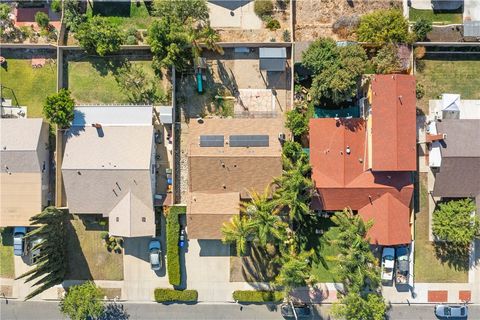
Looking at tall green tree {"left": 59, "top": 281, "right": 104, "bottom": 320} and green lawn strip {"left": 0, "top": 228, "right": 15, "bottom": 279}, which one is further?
green lawn strip {"left": 0, "top": 228, "right": 15, "bottom": 279}

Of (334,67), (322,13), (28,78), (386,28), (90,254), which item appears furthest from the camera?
(322,13)

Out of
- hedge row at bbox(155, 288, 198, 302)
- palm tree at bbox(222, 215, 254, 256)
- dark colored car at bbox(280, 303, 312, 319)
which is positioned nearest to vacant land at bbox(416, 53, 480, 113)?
palm tree at bbox(222, 215, 254, 256)

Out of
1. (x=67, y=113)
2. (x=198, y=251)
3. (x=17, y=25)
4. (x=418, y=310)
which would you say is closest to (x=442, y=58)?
(x=418, y=310)

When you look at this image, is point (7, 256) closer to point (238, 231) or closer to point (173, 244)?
point (173, 244)

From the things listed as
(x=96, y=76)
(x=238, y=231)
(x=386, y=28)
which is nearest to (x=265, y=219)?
(x=238, y=231)

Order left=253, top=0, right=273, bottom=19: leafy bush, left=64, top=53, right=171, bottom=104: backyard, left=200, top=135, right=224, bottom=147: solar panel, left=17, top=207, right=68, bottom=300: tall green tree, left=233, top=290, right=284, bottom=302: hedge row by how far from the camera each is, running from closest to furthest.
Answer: left=17, top=207, right=68, bottom=300: tall green tree < left=200, top=135, right=224, bottom=147: solar panel < left=233, top=290, right=284, bottom=302: hedge row < left=253, top=0, right=273, bottom=19: leafy bush < left=64, top=53, right=171, bottom=104: backyard

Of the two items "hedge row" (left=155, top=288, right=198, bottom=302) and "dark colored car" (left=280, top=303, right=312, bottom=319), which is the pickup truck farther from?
"hedge row" (left=155, top=288, right=198, bottom=302)

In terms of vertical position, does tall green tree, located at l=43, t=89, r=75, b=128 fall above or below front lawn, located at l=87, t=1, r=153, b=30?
below

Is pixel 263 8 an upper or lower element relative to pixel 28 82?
upper

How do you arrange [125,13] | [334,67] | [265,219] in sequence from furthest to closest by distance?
[125,13] → [334,67] → [265,219]
